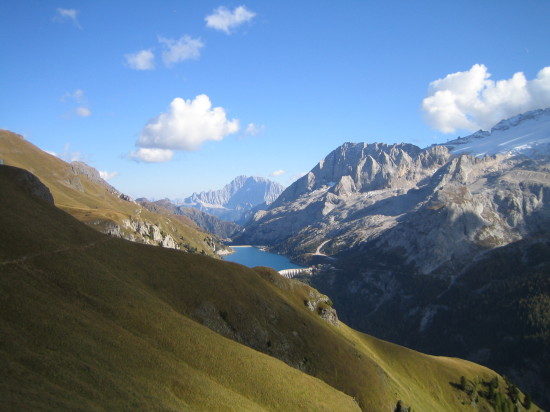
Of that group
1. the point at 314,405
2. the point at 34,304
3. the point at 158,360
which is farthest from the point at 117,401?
the point at 314,405

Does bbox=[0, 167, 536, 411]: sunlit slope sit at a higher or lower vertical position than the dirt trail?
lower

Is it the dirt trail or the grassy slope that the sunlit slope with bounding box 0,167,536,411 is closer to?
the grassy slope

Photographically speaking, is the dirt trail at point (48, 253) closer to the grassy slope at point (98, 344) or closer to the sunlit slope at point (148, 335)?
the grassy slope at point (98, 344)

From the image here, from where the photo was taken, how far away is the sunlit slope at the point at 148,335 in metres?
37.6

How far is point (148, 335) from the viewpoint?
176 ft

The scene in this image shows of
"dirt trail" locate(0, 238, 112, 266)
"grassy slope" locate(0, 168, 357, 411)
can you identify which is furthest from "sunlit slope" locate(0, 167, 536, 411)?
"dirt trail" locate(0, 238, 112, 266)

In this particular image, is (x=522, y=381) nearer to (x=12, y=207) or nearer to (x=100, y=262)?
(x=100, y=262)

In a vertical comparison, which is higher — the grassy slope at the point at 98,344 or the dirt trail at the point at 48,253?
the dirt trail at the point at 48,253

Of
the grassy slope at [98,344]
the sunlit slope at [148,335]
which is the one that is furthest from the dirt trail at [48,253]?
the sunlit slope at [148,335]

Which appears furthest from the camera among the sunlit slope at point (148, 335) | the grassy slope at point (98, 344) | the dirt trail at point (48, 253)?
the dirt trail at point (48, 253)

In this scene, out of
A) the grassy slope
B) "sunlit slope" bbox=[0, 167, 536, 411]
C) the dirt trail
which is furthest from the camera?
the dirt trail

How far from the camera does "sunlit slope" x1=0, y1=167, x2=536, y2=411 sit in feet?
123

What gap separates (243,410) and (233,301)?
37634mm

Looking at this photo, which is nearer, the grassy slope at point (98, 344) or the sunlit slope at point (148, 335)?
the grassy slope at point (98, 344)
